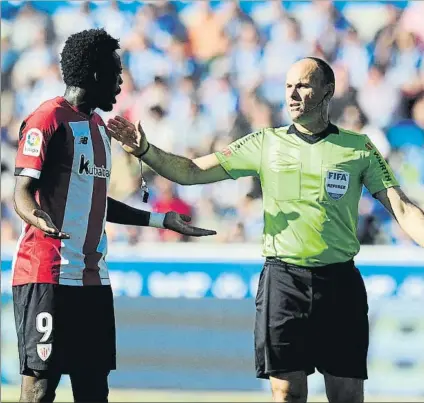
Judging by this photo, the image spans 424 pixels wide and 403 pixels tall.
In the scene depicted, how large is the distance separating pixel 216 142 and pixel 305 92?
12.1ft

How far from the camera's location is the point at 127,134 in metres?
5.66

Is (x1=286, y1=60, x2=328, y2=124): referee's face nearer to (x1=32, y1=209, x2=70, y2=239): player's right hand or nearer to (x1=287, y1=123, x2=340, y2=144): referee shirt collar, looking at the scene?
(x1=287, y1=123, x2=340, y2=144): referee shirt collar

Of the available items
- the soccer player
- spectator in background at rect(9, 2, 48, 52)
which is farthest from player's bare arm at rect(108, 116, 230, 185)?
spectator in background at rect(9, 2, 48, 52)

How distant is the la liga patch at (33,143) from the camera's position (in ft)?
16.4

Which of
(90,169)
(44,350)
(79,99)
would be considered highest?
(79,99)

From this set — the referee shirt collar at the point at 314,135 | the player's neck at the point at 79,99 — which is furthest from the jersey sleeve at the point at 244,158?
the player's neck at the point at 79,99

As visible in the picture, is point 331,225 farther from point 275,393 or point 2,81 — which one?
point 2,81

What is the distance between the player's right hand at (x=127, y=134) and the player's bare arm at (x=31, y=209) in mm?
743

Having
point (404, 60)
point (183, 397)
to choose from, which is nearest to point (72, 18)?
point (404, 60)

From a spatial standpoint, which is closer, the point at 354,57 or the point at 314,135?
the point at 314,135

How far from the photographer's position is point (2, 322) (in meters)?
9.28

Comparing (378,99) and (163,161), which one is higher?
(378,99)

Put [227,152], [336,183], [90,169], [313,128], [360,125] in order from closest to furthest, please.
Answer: [90,169]
[336,183]
[313,128]
[227,152]
[360,125]

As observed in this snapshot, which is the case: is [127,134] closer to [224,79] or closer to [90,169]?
[90,169]
